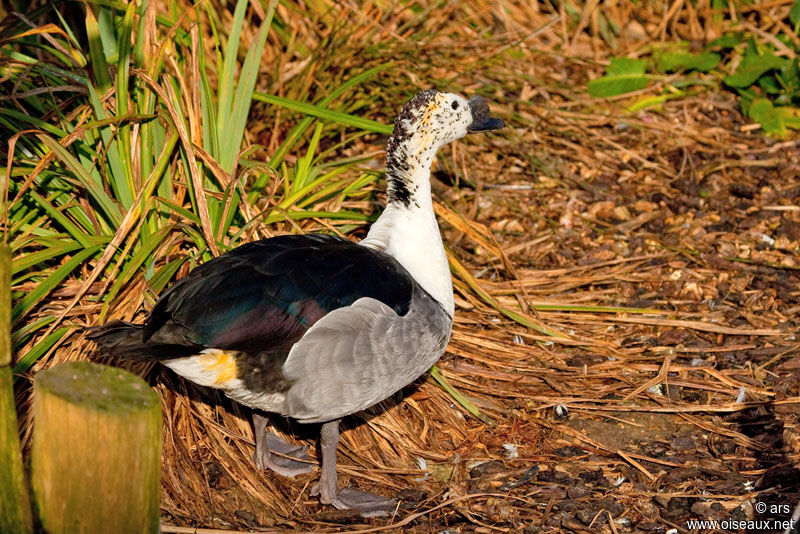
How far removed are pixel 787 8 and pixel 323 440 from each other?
200 inches

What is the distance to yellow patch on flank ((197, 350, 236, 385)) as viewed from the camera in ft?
10.2

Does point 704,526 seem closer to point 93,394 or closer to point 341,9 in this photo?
point 93,394

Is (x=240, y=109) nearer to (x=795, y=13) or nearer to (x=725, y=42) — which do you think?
(x=725, y=42)

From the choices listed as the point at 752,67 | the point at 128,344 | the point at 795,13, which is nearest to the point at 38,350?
the point at 128,344

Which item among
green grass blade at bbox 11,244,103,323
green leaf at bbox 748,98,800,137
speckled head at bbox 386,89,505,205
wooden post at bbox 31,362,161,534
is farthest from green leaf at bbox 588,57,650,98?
wooden post at bbox 31,362,161,534

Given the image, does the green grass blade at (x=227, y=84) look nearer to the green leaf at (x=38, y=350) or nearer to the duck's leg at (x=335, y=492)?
the green leaf at (x=38, y=350)

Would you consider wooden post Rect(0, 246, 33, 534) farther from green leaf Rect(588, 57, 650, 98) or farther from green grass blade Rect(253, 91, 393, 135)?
green leaf Rect(588, 57, 650, 98)

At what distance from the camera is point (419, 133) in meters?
3.65

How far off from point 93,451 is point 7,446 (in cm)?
28

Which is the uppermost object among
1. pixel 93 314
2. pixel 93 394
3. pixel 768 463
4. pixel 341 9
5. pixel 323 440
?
pixel 341 9

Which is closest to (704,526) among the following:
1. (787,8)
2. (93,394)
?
(93,394)

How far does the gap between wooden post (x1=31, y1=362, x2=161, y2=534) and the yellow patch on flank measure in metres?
1.02

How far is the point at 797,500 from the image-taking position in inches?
127

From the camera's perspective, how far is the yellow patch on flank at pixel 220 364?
10.2ft
